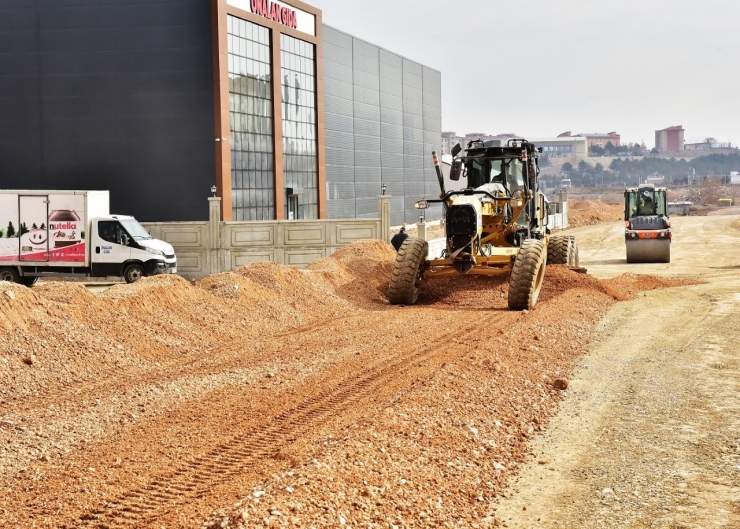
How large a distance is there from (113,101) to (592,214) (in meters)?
45.8

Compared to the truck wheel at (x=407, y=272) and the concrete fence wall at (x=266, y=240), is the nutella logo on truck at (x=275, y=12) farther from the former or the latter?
the truck wheel at (x=407, y=272)

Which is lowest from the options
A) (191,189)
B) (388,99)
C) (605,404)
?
(605,404)

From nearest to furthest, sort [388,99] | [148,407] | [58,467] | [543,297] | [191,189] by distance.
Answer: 1. [58,467]
2. [148,407]
3. [543,297]
4. [191,189]
5. [388,99]

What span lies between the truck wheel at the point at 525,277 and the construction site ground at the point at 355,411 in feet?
1.43

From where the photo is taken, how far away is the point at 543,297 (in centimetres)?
2219

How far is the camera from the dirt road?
825 cm

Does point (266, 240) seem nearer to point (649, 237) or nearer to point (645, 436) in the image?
point (649, 237)

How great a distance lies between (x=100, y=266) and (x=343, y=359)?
16828 mm

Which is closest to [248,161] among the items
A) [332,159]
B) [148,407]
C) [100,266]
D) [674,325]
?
[332,159]

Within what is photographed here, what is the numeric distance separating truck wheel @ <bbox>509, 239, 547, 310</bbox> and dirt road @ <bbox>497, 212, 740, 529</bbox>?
168cm

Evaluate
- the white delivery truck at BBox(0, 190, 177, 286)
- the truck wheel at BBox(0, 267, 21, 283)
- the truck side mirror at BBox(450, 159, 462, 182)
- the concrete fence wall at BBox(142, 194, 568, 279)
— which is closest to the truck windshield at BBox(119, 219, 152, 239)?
the white delivery truck at BBox(0, 190, 177, 286)

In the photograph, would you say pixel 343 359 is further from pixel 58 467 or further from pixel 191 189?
pixel 191 189

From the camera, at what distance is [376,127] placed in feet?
209

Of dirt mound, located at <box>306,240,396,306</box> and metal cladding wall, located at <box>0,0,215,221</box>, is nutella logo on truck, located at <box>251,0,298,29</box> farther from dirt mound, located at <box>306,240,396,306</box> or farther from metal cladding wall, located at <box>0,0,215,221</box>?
dirt mound, located at <box>306,240,396,306</box>
